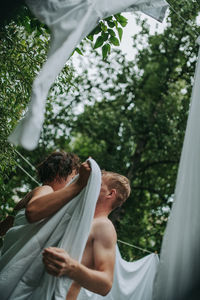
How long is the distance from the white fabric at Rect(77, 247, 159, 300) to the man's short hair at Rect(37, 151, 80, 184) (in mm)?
1622

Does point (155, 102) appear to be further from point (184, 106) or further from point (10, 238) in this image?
point (10, 238)

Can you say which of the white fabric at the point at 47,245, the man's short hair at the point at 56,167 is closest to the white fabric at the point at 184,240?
the white fabric at the point at 47,245

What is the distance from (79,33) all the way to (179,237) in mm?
1051

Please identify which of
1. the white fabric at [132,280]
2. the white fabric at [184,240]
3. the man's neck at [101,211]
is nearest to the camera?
the white fabric at [184,240]

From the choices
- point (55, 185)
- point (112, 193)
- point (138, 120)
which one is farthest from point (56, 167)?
point (138, 120)

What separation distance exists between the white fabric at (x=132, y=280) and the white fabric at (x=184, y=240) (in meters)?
2.02

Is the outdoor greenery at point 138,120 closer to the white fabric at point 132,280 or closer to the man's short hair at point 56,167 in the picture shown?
the white fabric at point 132,280

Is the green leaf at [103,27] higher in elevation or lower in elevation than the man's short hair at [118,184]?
higher

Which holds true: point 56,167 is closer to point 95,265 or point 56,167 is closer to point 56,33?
point 95,265

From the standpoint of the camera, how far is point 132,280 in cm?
371

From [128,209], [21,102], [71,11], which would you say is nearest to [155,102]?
[128,209]

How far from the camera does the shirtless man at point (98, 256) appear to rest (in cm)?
149

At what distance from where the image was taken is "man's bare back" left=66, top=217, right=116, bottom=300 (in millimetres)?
1726

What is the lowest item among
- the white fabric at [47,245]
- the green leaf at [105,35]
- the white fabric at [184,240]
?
the white fabric at [184,240]
